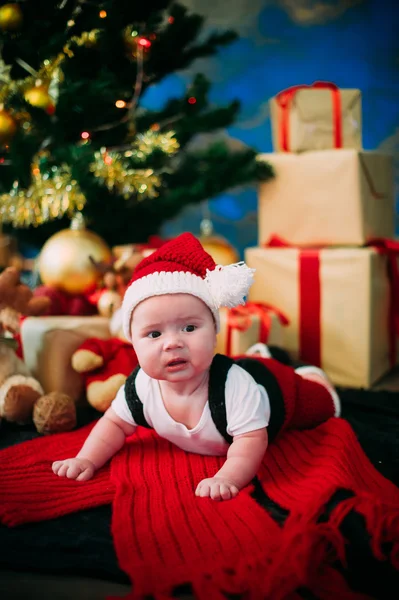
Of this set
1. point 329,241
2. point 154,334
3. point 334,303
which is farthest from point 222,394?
point 329,241

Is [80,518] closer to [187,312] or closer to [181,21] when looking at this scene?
[187,312]

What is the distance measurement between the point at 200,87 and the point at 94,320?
0.76 meters

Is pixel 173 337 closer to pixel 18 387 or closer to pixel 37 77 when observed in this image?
pixel 18 387

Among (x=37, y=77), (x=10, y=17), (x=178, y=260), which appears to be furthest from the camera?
(x=37, y=77)

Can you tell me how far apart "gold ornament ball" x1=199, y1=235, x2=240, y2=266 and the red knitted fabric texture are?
2.74ft

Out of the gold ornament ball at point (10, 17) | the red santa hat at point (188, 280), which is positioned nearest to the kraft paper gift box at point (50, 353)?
the red santa hat at point (188, 280)

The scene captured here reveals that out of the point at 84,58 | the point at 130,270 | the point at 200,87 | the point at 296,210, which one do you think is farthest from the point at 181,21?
the point at 130,270

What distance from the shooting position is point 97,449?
1.00 meters

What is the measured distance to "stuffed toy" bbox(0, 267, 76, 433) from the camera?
3.92 ft

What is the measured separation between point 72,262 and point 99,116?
1.28ft

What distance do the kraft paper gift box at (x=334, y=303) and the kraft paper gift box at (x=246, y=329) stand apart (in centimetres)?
9

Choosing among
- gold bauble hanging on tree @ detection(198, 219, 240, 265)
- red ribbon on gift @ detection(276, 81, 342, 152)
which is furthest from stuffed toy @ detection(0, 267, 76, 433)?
red ribbon on gift @ detection(276, 81, 342, 152)

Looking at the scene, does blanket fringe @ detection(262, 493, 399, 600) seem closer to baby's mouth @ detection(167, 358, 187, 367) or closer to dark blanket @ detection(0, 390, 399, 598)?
dark blanket @ detection(0, 390, 399, 598)

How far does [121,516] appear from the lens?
83 centimetres
